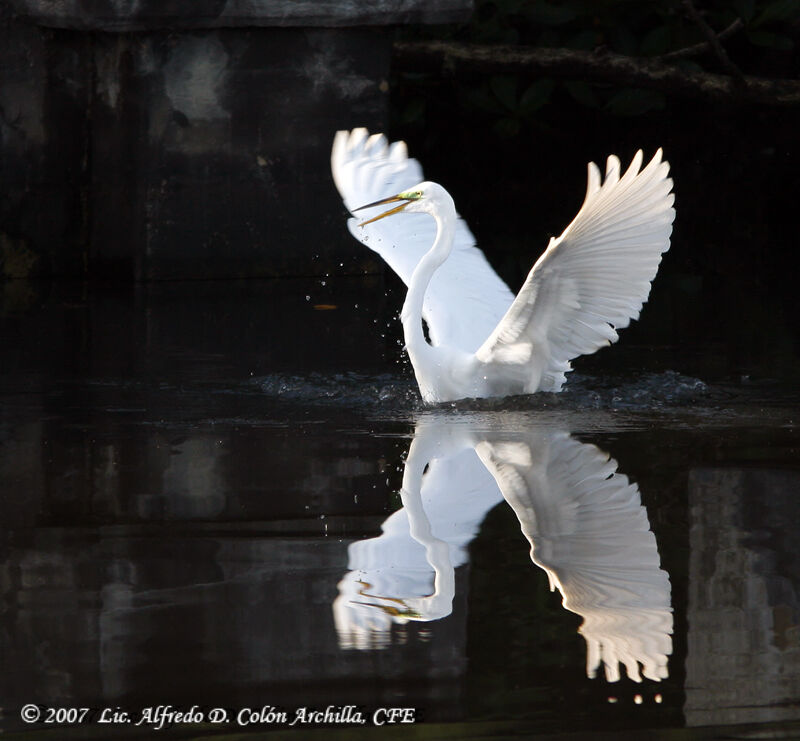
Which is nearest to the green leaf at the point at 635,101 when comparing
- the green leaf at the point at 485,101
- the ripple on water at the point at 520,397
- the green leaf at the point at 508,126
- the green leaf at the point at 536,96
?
the green leaf at the point at 536,96

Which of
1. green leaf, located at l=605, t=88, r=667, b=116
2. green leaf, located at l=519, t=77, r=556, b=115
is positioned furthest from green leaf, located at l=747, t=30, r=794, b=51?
green leaf, located at l=519, t=77, r=556, b=115

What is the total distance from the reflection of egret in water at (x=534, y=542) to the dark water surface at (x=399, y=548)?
0.01 metres

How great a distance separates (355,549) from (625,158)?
11542 mm

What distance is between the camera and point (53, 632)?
136 inches

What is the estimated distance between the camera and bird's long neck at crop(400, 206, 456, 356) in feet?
21.3

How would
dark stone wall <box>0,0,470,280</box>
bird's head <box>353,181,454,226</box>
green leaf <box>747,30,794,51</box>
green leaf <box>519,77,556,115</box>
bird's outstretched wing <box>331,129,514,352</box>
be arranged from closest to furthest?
1. bird's head <box>353,181,454,226</box>
2. bird's outstretched wing <box>331,129,514,352</box>
3. dark stone wall <box>0,0,470,280</box>
4. green leaf <box>747,30,794,51</box>
5. green leaf <box>519,77,556,115</box>

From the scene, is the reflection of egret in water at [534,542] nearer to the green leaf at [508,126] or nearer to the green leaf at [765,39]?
the green leaf at [765,39]

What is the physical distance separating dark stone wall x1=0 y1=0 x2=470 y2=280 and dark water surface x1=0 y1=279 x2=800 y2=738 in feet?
9.57

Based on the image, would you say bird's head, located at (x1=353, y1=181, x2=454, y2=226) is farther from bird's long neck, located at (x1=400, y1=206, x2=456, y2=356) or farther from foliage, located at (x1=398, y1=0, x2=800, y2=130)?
→ foliage, located at (x1=398, y1=0, x2=800, y2=130)

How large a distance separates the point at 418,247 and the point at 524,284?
5.25 feet

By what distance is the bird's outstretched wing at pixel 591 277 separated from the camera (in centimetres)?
579

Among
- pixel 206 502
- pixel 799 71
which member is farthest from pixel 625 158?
pixel 206 502

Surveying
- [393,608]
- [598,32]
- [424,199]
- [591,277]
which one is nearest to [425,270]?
[424,199]

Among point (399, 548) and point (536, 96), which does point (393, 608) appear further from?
point (536, 96)
